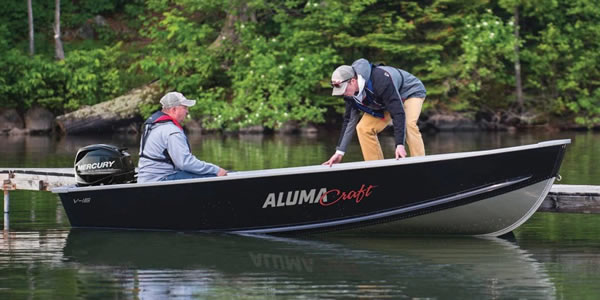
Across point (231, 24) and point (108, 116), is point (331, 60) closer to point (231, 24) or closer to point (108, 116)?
point (231, 24)

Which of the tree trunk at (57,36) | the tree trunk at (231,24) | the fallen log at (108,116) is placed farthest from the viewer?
the tree trunk at (231,24)

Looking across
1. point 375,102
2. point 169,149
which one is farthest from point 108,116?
point 375,102

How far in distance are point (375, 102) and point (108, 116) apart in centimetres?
2298

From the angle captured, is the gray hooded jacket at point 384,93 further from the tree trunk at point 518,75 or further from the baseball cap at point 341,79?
the tree trunk at point 518,75

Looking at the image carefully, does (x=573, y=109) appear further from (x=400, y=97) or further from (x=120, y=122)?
(x=400, y=97)

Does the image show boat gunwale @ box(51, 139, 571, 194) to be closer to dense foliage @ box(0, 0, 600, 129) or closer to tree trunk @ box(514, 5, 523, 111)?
dense foliage @ box(0, 0, 600, 129)

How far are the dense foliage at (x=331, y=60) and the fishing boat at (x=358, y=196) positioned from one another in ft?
70.4

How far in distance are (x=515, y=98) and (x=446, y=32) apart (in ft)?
9.01

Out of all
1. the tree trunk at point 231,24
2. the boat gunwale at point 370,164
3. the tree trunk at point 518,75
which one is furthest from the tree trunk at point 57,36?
the boat gunwale at point 370,164

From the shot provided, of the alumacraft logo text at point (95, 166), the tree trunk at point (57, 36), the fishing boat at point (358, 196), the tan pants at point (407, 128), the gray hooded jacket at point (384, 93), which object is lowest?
the fishing boat at point (358, 196)

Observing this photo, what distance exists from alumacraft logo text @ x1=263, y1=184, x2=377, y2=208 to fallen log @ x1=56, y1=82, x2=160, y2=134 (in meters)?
22.8

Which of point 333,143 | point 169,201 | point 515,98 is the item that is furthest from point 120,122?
point 169,201

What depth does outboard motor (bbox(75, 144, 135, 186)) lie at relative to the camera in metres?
11.8

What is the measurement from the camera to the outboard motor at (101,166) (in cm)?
1176
